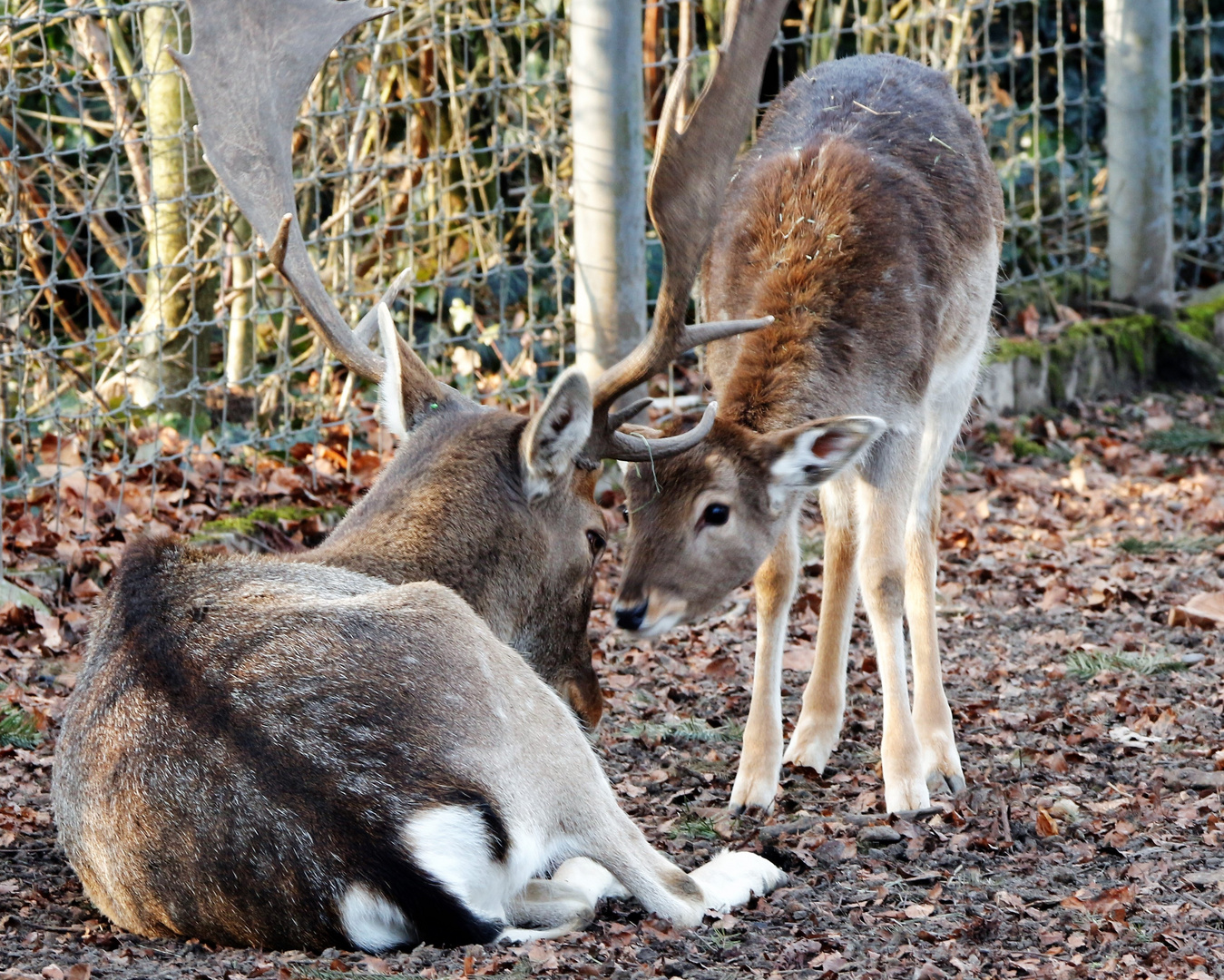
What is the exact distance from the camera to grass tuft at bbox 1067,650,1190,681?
602 centimetres

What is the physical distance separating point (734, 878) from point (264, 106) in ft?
10.2

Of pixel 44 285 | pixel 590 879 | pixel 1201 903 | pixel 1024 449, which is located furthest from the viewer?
pixel 1024 449

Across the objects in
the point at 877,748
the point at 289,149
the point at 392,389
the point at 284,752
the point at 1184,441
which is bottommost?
the point at 1184,441

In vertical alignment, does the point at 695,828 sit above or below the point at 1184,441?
above

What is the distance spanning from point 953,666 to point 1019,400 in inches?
175

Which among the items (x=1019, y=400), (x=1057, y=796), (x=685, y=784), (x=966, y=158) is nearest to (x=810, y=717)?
(x=685, y=784)

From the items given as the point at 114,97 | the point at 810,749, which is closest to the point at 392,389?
the point at 810,749

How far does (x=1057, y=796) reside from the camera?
15.9ft

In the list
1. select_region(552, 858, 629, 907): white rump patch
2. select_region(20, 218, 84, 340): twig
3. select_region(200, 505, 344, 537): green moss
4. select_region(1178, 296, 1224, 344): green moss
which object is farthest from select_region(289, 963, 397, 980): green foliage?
select_region(1178, 296, 1224, 344): green moss

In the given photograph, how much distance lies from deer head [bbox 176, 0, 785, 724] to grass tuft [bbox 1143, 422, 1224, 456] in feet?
19.5

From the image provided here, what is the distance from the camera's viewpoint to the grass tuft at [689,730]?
5.67 metres

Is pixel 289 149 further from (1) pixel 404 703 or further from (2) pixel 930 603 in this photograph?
(2) pixel 930 603

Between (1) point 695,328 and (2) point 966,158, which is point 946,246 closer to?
(2) point 966,158

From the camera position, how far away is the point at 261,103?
537 centimetres
